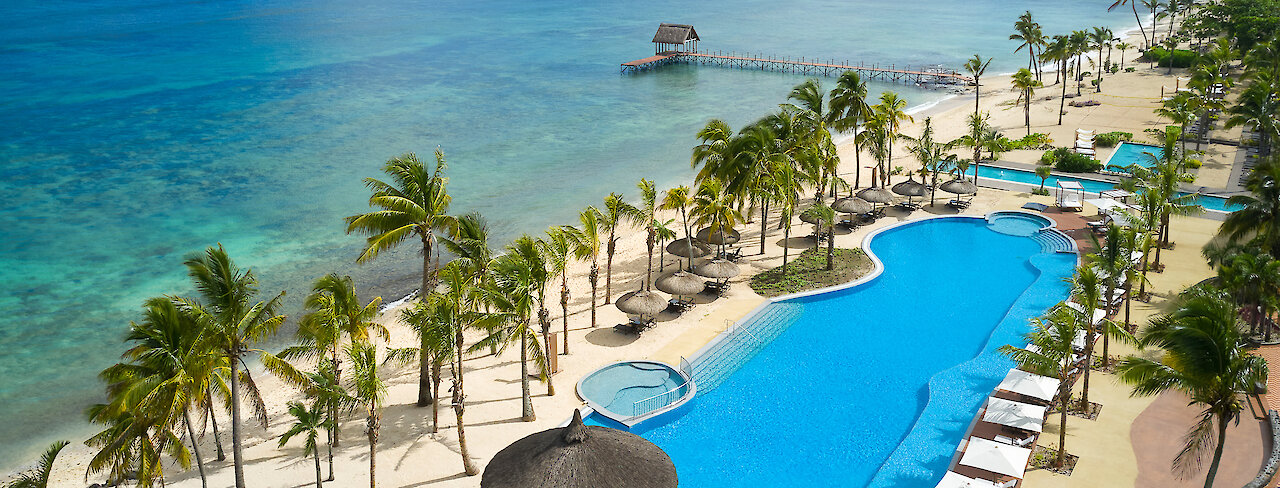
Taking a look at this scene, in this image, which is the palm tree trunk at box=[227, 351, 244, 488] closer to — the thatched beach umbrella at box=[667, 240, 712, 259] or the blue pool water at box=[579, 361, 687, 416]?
the blue pool water at box=[579, 361, 687, 416]

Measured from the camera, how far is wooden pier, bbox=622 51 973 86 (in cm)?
9181

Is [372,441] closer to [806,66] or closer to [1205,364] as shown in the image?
[1205,364]

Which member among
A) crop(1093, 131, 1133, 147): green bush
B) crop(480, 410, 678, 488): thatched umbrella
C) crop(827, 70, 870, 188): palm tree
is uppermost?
crop(827, 70, 870, 188): palm tree

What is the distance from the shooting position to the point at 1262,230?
28.3 m

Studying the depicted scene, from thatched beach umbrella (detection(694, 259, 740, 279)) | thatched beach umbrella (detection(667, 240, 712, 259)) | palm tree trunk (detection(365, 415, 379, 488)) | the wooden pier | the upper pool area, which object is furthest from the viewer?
the wooden pier

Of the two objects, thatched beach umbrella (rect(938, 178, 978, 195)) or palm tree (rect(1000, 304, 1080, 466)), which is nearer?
palm tree (rect(1000, 304, 1080, 466))

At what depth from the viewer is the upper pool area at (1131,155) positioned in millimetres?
51006

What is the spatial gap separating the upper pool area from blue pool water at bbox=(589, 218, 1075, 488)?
1723 centimetres

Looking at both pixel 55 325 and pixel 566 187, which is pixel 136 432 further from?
pixel 566 187

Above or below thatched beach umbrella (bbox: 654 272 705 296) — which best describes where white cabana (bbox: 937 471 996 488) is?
below

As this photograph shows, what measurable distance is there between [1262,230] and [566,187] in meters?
37.0

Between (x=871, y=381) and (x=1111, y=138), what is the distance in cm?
3794

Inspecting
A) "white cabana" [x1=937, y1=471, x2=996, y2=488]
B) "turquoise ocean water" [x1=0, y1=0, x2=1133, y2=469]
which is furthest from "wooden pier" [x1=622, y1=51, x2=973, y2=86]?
"white cabana" [x1=937, y1=471, x2=996, y2=488]

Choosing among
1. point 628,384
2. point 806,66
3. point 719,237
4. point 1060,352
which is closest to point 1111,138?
point 719,237
